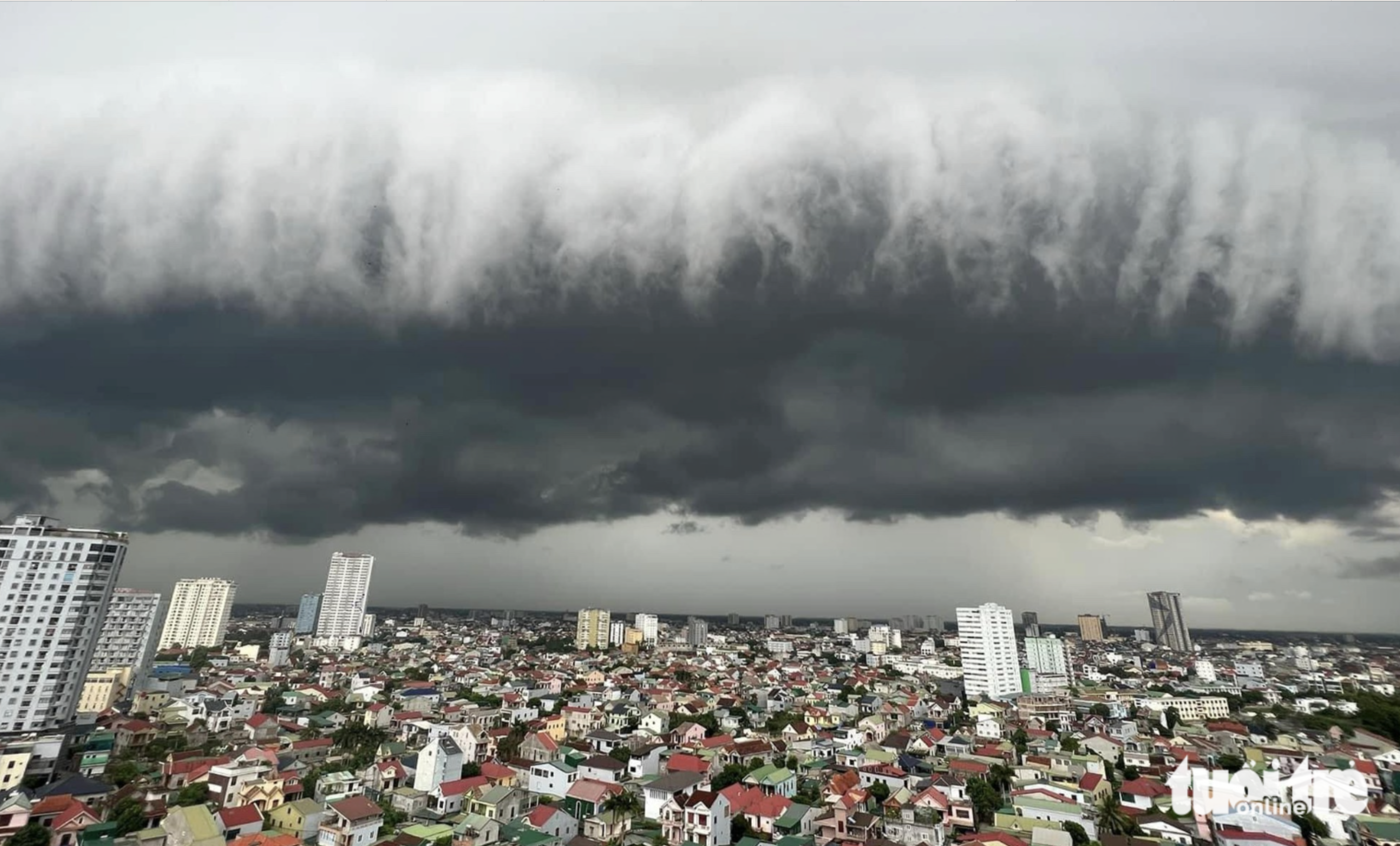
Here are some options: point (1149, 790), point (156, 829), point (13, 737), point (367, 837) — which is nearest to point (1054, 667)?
point (1149, 790)

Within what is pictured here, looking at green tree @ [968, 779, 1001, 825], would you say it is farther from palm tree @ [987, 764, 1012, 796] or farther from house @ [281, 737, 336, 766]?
house @ [281, 737, 336, 766]

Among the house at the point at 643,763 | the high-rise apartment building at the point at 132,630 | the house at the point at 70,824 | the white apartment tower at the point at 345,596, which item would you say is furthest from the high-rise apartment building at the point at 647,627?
the house at the point at 70,824

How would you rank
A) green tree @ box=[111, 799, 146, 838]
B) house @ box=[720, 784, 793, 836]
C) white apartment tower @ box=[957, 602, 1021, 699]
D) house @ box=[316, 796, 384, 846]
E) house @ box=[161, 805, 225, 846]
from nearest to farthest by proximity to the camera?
house @ box=[161, 805, 225, 846], green tree @ box=[111, 799, 146, 838], house @ box=[316, 796, 384, 846], house @ box=[720, 784, 793, 836], white apartment tower @ box=[957, 602, 1021, 699]

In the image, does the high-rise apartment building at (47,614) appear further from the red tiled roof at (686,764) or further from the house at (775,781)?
the house at (775,781)

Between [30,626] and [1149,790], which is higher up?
[30,626]

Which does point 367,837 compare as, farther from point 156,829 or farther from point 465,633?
point 465,633

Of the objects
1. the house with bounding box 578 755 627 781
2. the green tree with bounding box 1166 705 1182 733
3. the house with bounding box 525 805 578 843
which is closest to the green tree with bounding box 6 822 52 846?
the house with bounding box 525 805 578 843

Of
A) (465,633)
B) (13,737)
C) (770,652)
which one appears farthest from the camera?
(465,633)
